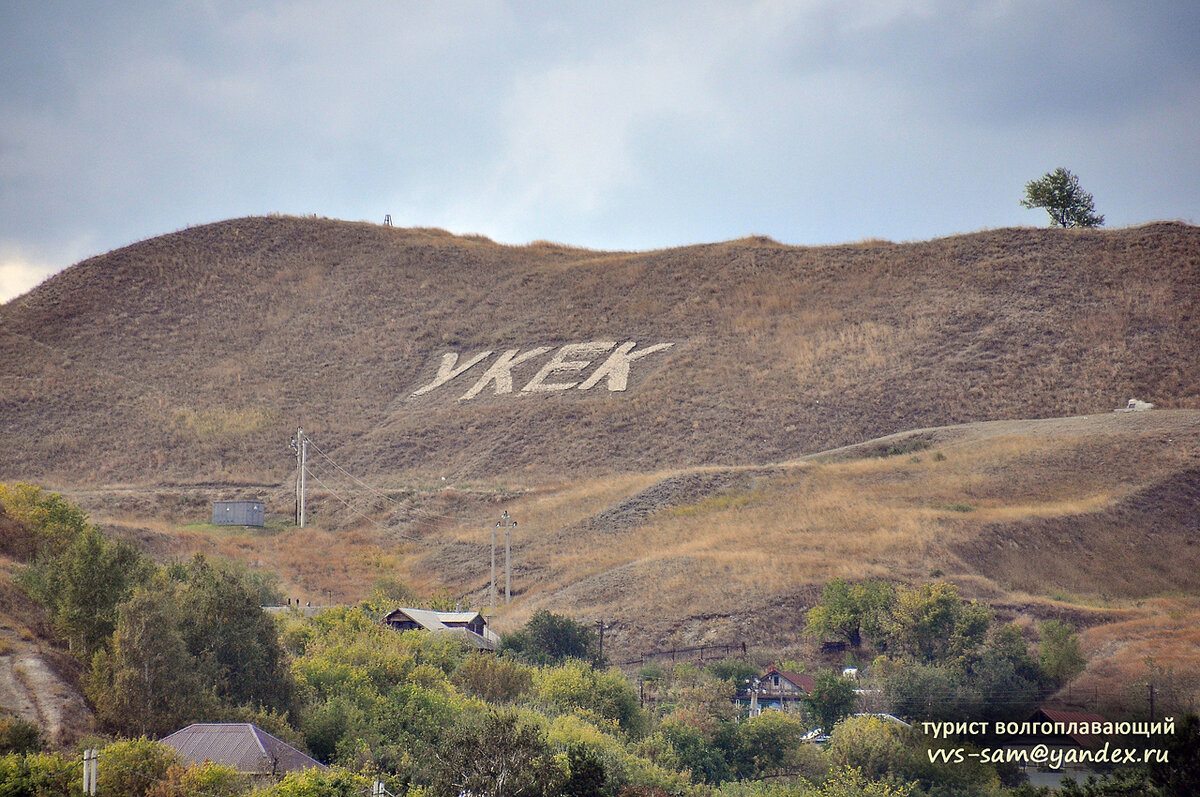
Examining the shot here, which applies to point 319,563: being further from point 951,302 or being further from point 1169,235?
point 1169,235

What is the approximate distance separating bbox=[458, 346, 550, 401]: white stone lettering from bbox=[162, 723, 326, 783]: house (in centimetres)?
6203

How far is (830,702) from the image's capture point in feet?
114

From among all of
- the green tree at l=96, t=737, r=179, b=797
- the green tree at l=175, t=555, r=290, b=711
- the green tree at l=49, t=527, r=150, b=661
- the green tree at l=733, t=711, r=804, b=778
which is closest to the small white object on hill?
the green tree at l=733, t=711, r=804, b=778

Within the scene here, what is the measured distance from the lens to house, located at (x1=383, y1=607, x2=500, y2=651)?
1623 inches

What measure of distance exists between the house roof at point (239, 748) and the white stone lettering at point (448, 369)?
64889 millimetres

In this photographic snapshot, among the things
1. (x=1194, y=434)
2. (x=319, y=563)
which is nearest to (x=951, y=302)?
(x=1194, y=434)

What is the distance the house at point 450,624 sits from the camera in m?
41.2

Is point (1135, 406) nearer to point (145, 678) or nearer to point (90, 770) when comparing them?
point (145, 678)

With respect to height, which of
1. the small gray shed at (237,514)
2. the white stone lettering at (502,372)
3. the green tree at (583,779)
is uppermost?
the white stone lettering at (502,372)

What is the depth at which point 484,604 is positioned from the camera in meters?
53.3

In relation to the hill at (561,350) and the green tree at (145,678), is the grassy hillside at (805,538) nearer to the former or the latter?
the hill at (561,350)

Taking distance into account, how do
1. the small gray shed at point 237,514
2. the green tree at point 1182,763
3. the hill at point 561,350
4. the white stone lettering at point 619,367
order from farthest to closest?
the white stone lettering at point 619,367
the hill at point 561,350
the small gray shed at point 237,514
the green tree at point 1182,763

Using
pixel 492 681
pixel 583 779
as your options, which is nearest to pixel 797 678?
pixel 492 681

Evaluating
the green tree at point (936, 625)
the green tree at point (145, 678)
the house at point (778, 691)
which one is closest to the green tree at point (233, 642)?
the green tree at point (145, 678)
